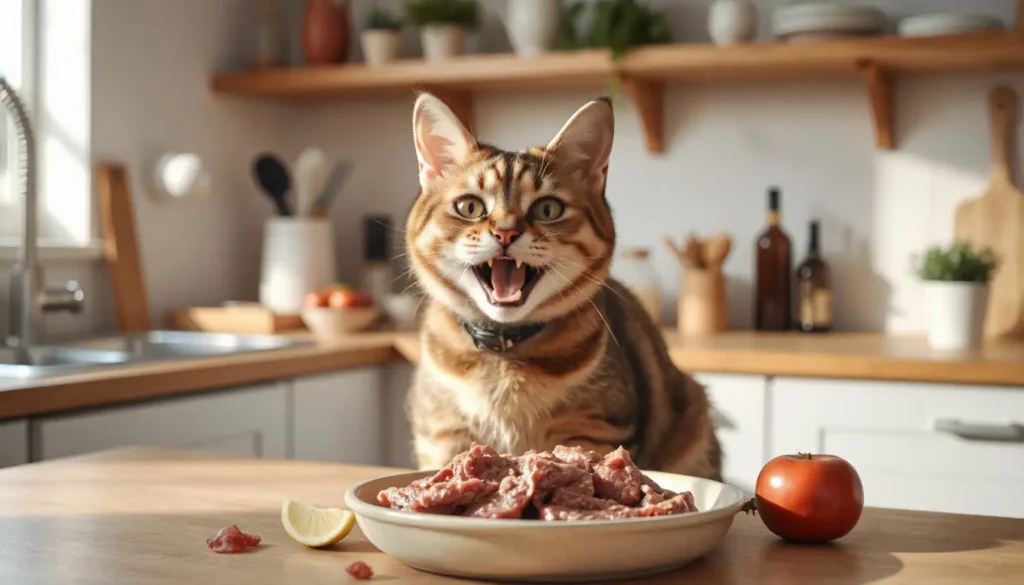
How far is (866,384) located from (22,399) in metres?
1.54

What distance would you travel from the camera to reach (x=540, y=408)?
1.52 meters

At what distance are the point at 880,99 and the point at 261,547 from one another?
2.19 metres

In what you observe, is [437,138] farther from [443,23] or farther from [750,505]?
[443,23]

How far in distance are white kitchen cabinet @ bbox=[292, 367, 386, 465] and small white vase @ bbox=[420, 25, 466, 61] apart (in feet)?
2.84

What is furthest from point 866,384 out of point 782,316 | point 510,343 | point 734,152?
point 510,343

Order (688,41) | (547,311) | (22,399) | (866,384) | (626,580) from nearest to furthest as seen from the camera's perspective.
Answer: (626,580) → (547,311) → (22,399) → (866,384) → (688,41)

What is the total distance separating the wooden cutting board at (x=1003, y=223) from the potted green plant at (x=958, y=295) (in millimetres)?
252

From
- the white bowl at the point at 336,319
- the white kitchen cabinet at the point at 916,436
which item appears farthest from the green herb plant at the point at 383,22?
the white kitchen cabinet at the point at 916,436

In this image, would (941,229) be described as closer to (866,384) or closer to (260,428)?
(866,384)

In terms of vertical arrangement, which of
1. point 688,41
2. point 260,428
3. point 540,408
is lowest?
point 260,428

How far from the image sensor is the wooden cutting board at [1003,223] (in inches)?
111

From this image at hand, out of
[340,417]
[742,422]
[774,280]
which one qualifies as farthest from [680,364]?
[340,417]

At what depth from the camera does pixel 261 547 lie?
1076 mm

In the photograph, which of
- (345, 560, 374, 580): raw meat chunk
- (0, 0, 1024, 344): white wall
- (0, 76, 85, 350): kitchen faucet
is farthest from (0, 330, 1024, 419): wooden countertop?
(345, 560, 374, 580): raw meat chunk
